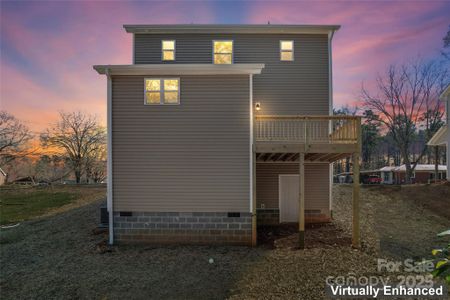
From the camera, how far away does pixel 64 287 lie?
20.1 ft

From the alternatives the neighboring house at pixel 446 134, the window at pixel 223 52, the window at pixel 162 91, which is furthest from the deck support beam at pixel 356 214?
A: the neighboring house at pixel 446 134

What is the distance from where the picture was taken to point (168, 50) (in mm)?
11242

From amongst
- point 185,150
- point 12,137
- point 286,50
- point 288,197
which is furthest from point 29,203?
point 286,50

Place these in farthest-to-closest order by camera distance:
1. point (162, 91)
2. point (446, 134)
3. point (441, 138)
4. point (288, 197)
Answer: point (441, 138) < point (446, 134) < point (288, 197) < point (162, 91)

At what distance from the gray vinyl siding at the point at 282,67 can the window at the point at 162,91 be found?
302 centimetres

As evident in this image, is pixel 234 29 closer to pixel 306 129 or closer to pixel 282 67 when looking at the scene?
pixel 282 67

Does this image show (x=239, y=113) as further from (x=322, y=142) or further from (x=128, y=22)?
(x=128, y=22)

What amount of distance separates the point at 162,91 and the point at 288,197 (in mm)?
6893

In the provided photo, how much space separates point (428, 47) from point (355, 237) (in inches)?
811

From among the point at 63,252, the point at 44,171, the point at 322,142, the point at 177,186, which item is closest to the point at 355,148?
the point at 322,142

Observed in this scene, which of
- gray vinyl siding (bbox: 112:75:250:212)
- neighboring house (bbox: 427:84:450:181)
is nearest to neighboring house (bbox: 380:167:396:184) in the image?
neighboring house (bbox: 427:84:450:181)

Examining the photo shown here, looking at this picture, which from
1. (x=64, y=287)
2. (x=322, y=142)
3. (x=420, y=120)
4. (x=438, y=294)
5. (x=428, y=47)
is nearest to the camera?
(x=438, y=294)

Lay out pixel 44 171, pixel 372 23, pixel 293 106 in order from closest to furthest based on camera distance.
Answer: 1. pixel 293 106
2. pixel 372 23
3. pixel 44 171

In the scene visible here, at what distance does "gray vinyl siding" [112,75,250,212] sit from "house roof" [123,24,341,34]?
3.61m
